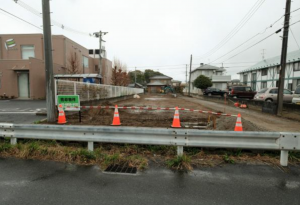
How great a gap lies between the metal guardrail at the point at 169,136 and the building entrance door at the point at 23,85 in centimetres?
2139

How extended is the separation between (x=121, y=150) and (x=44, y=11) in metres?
6.16

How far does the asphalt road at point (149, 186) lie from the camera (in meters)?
2.51

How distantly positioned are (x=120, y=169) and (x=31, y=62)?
2279 centimetres

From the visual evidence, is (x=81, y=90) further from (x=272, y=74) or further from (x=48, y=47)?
(x=272, y=74)

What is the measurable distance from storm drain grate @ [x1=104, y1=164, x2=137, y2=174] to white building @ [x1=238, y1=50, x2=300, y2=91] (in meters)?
31.4

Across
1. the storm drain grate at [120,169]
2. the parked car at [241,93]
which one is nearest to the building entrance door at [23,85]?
the storm drain grate at [120,169]

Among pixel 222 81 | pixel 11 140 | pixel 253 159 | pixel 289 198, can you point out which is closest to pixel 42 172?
pixel 11 140

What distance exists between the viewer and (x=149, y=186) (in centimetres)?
286

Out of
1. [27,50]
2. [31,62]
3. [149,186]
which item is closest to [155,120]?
[149,186]

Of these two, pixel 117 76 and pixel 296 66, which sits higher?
pixel 296 66

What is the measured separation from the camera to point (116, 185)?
9.45 feet

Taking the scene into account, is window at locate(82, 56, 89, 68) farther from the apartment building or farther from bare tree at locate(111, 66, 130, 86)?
bare tree at locate(111, 66, 130, 86)

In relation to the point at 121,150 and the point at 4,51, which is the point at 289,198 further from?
the point at 4,51

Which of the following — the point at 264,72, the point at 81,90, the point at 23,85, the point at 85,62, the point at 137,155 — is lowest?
the point at 137,155
